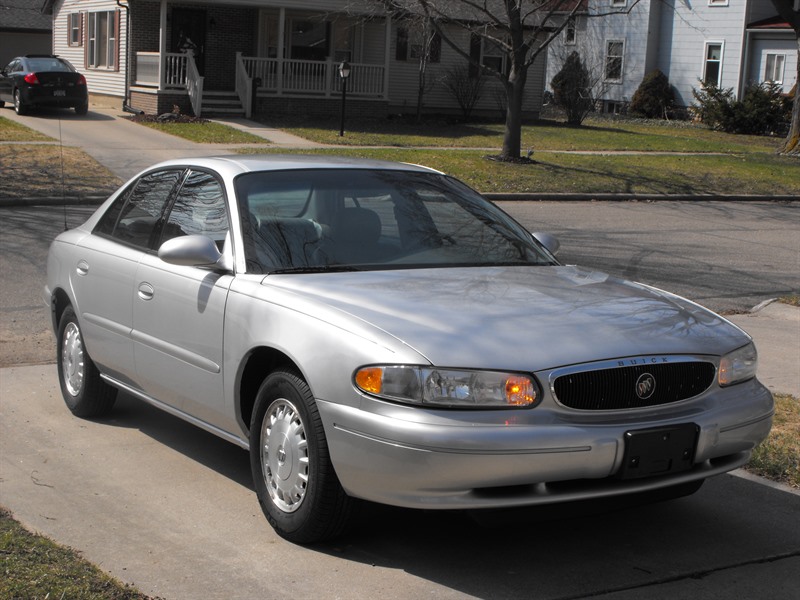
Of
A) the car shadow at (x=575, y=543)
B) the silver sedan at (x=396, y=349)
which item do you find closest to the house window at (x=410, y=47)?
the silver sedan at (x=396, y=349)

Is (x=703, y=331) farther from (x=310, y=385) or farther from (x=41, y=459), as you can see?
(x=41, y=459)

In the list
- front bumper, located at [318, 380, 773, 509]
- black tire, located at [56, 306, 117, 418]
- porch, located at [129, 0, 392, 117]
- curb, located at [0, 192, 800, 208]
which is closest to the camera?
front bumper, located at [318, 380, 773, 509]

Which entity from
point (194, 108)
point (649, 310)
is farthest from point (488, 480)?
point (194, 108)

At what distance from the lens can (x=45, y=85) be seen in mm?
29188

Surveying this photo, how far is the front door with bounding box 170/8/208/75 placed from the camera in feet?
109

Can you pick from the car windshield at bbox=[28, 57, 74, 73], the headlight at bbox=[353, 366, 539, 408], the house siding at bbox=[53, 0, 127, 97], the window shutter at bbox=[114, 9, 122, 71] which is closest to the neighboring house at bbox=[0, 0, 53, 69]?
the house siding at bbox=[53, 0, 127, 97]

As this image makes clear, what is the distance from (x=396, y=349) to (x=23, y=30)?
55.8 meters

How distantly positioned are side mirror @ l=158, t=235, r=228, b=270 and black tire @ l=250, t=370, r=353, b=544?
724 mm

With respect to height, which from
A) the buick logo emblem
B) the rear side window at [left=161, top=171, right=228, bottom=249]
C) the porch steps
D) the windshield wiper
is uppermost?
the porch steps

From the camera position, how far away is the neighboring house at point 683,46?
4112cm

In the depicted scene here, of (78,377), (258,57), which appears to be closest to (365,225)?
(78,377)

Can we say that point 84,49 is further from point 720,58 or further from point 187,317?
point 187,317

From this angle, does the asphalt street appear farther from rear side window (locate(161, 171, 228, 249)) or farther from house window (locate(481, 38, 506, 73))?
house window (locate(481, 38, 506, 73))

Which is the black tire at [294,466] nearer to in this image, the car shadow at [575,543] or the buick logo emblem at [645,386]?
the car shadow at [575,543]
